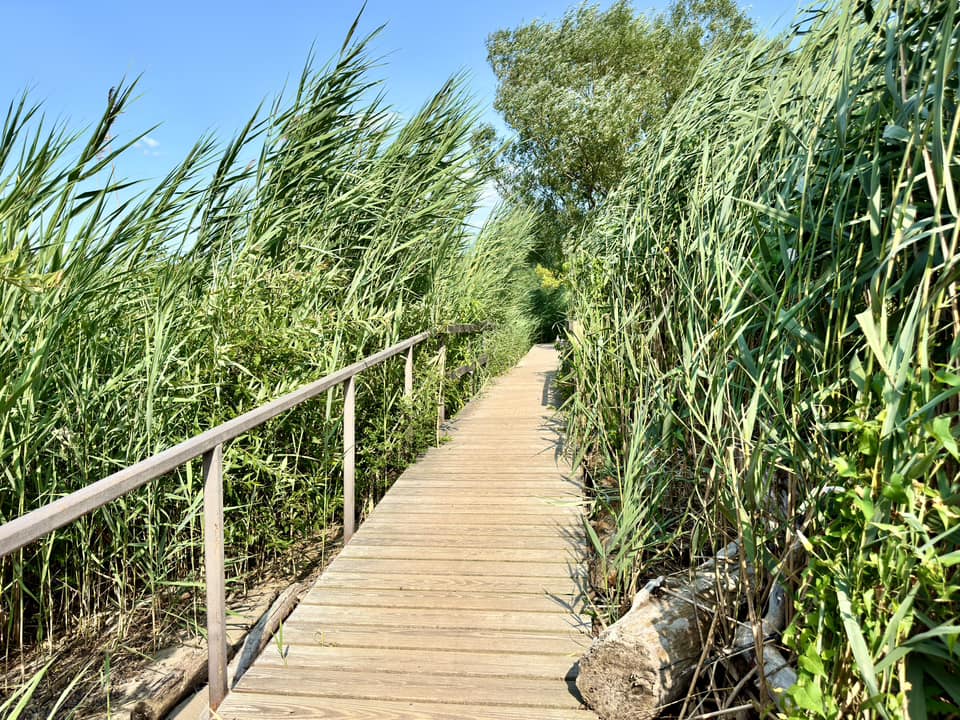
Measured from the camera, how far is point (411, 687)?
2.16 meters

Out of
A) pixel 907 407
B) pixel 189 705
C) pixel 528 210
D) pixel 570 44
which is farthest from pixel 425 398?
pixel 570 44

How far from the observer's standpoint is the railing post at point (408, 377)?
467 centimetres

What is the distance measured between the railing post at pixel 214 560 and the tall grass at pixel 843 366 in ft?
4.24

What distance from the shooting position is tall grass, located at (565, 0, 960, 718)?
3.76 ft

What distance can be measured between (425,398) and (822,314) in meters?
3.61

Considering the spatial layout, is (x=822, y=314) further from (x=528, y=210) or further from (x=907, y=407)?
(x=528, y=210)

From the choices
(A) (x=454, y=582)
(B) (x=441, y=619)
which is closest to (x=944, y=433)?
Result: (B) (x=441, y=619)

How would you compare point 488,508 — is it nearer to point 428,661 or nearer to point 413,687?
point 428,661

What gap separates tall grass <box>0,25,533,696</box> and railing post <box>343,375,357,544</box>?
0.32 feet

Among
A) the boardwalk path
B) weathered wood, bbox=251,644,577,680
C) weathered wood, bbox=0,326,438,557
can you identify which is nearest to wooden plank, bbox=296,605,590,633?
the boardwalk path

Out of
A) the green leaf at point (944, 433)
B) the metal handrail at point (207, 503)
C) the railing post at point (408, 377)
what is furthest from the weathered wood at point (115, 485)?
the railing post at point (408, 377)

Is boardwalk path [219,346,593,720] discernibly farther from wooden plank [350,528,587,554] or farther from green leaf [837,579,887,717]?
green leaf [837,579,887,717]

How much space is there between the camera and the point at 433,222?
5.04m

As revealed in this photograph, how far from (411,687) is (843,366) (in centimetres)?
162
